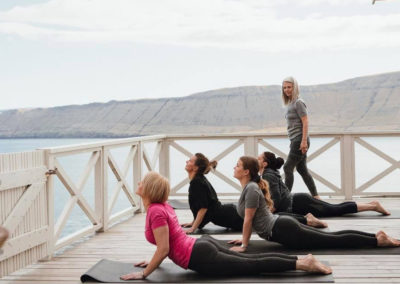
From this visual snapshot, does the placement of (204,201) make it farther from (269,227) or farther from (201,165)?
(269,227)

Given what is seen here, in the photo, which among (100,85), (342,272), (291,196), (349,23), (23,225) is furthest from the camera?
(100,85)

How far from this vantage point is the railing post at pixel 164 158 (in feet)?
25.1

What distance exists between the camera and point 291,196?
17.5ft

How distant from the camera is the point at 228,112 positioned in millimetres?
40812

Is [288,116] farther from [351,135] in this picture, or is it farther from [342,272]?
[342,272]

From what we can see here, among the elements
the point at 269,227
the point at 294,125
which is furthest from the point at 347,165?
the point at 269,227

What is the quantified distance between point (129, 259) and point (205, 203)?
104cm

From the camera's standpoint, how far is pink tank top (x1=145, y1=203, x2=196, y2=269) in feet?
10.5

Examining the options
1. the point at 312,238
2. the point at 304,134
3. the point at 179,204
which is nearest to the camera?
the point at 312,238

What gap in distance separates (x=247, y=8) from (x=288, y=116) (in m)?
45.8

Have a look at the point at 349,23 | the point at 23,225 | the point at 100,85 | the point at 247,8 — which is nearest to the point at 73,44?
the point at 100,85

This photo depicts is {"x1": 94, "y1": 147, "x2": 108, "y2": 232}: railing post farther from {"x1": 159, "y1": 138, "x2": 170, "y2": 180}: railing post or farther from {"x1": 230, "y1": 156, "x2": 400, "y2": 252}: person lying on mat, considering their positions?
{"x1": 159, "y1": 138, "x2": 170, "y2": 180}: railing post

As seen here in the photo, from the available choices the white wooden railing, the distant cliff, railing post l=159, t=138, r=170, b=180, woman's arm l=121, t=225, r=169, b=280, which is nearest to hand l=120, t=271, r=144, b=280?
woman's arm l=121, t=225, r=169, b=280

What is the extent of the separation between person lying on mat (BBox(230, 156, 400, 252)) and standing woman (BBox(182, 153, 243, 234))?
810mm
